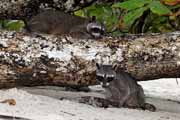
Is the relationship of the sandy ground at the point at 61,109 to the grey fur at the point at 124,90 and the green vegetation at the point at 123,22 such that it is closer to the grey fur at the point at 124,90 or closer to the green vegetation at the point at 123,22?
the grey fur at the point at 124,90

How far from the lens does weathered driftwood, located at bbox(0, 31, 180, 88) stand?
6.02 m

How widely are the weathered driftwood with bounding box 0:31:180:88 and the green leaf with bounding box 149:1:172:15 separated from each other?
0.75m

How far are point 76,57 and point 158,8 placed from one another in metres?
1.09

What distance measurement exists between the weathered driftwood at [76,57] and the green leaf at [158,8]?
2.46 feet

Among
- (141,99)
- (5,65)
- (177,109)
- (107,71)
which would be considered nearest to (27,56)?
(5,65)

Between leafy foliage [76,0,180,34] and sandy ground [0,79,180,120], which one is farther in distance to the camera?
leafy foliage [76,0,180,34]

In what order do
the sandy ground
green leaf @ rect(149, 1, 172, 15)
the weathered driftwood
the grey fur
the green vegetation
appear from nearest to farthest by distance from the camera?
the sandy ground, green leaf @ rect(149, 1, 172, 15), the weathered driftwood, the grey fur, the green vegetation

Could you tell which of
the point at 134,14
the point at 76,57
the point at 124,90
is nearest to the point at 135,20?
the point at 124,90

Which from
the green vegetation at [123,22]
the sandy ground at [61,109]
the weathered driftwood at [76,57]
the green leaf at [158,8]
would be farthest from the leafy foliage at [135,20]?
the sandy ground at [61,109]

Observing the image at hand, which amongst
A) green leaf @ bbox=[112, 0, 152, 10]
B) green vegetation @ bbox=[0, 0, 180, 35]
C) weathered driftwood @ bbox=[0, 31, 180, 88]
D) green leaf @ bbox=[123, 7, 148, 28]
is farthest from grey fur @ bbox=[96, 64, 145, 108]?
green leaf @ bbox=[112, 0, 152, 10]

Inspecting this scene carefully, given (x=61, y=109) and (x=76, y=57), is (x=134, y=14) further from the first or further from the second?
(x=61, y=109)

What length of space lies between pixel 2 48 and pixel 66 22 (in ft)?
7.22

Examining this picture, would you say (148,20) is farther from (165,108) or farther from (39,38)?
(39,38)

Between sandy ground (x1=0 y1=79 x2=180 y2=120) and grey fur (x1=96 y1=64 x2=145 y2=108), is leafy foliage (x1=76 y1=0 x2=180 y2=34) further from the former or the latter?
sandy ground (x1=0 y1=79 x2=180 y2=120)
